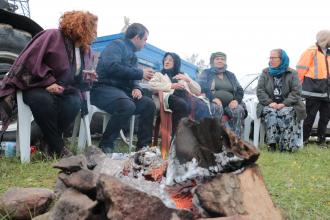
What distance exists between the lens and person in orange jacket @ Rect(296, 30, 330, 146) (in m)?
7.18

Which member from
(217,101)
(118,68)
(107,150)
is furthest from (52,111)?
(217,101)

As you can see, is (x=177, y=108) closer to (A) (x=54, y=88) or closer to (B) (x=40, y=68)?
(A) (x=54, y=88)

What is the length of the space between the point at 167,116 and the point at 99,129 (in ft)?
3.50

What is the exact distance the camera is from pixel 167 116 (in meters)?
5.52

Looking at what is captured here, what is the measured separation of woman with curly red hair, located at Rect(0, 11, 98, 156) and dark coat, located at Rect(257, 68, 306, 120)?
3.12 m

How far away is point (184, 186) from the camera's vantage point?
2213mm

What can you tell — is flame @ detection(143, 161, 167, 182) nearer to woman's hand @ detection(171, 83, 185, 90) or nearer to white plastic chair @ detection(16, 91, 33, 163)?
white plastic chair @ detection(16, 91, 33, 163)

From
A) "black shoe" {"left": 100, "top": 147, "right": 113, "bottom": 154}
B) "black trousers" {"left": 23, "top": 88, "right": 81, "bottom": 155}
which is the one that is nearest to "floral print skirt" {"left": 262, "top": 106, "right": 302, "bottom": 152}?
"black shoe" {"left": 100, "top": 147, "right": 113, "bottom": 154}

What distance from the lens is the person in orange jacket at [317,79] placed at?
718 centimetres

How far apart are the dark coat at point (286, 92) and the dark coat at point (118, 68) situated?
2342 millimetres

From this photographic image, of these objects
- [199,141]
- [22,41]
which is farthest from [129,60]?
[199,141]

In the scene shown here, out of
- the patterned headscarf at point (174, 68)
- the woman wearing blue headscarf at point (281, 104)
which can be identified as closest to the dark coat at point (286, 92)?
the woman wearing blue headscarf at point (281, 104)

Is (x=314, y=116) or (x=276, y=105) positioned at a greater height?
(x=276, y=105)

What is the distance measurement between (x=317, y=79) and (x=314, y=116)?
2.13 ft
